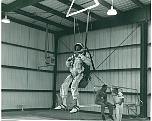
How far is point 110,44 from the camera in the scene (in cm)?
1864

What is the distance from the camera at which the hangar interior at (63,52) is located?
16.3 m

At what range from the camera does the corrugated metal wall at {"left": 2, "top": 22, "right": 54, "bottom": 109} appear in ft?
59.5

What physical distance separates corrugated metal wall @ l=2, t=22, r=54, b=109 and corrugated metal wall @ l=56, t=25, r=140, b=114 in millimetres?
3064

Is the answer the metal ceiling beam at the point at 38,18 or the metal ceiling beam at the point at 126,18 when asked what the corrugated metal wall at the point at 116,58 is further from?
the metal ceiling beam at the point at 38,18

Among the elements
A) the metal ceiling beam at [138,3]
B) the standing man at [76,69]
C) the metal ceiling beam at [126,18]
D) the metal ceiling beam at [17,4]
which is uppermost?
the metal ceiling beam at [138,3]

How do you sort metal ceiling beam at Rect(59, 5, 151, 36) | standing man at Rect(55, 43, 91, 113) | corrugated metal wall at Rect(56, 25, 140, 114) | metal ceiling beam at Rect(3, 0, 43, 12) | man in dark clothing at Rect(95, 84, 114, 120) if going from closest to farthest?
standing man at Rect(55, 43, 91, 113)
man in dark clothing at Rect(95, 84, 114, 120)
metal ceiling beam at Rect(3, 0, 43, 12)
metal ceiling beam at Rect(59, 5, 151, 36)
corrugated metal wall at Rect(56, 25, 140, 114)

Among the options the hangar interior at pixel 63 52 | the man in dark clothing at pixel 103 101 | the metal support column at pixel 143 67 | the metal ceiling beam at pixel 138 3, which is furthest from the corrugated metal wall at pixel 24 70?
the metal ceiling beam at pixel 138 3

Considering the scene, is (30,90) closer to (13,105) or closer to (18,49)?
(13,105)

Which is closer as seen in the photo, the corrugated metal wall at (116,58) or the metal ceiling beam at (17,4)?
the metal ceiling beam at (17,4)

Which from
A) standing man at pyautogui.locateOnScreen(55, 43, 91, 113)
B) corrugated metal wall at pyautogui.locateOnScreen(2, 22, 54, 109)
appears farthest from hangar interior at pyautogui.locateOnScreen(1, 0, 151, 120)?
standing man at pyautogui.locateOnScreen(55, 43, 91, 113)

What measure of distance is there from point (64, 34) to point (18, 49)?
14.2 ft

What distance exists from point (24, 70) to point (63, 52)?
3.83m

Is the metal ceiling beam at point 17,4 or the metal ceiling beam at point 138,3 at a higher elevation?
the metal ceiling beam at point 138,3

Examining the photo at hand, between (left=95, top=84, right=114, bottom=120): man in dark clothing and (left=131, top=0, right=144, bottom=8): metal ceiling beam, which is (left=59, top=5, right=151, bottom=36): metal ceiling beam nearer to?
(left=131, top=0, right=144, bottom=8): metal ceiling beam
